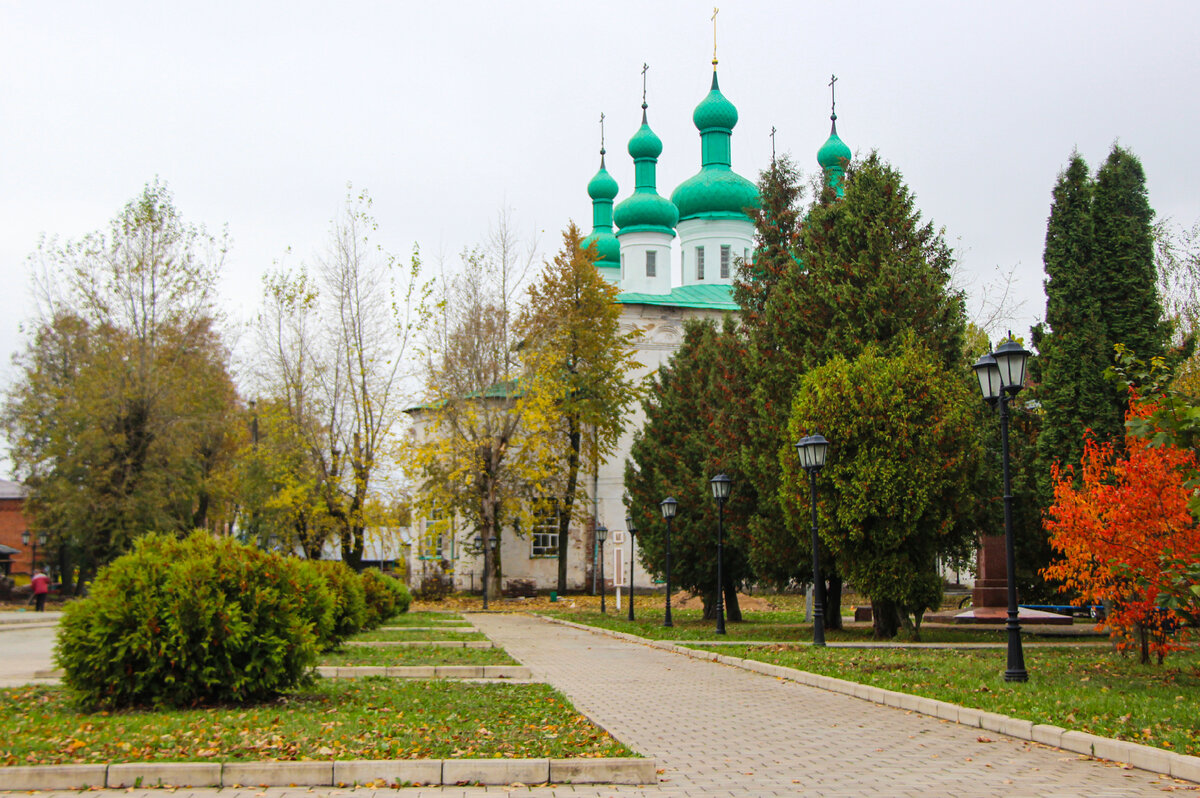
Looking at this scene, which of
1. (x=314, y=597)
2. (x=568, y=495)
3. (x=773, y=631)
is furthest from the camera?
(x=568, y=495)

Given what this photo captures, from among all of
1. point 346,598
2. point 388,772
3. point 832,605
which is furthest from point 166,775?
point 832,605

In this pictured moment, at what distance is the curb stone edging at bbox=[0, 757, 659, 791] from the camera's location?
639 centimetres

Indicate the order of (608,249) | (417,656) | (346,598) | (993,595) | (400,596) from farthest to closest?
(608,249), (400,596), (993,595), (346,598), (417,656)

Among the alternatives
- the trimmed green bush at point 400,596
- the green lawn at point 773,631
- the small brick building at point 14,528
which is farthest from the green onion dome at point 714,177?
the small brick building at point 14,528

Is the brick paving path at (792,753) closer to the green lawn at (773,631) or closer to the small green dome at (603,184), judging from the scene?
the green lawn at (773,631)

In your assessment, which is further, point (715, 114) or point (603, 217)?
point (603, 217)

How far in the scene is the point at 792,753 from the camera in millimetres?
7973

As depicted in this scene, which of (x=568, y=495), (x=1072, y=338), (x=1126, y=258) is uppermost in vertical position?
(x=1126, y=258)

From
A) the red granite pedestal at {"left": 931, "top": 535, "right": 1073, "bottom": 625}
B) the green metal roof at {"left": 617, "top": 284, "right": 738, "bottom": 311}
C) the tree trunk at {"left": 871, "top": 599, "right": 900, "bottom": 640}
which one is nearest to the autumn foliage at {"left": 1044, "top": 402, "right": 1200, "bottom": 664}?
the tree trunk at {"left": 871, "top": 599, "right": 900, "bottom": 640}

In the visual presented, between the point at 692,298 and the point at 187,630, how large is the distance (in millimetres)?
37639

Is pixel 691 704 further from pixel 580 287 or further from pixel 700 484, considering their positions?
pixel 580 287

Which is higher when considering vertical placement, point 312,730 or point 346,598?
point 346,598

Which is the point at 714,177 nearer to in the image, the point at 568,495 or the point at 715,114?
the point at 715,114

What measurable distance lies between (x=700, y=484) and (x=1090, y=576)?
1323 centimetres
